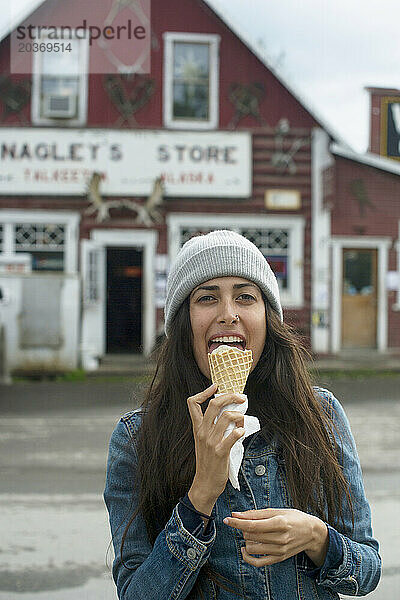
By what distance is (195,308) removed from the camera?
72.7 inches

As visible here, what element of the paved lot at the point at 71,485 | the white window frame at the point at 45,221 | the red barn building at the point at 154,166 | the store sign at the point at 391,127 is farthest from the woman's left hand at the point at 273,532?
the white window frame at the point at 45,221

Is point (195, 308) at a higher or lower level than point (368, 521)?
higher

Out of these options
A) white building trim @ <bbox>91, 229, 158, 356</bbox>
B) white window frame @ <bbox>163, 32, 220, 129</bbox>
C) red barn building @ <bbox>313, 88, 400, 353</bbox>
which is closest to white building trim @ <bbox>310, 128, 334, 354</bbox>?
red barn building @ <bbox>313, 88, 400, 353</bbox>

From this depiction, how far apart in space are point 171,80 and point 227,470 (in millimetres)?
14172

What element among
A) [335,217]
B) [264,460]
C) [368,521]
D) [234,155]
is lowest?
[368,521]

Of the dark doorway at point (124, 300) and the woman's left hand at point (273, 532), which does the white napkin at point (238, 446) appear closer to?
the woman's left hand at point (273, 532)

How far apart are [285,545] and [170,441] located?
386mm

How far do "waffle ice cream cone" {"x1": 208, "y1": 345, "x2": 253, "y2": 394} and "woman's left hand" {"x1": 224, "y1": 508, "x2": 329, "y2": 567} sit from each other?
29 centimetres

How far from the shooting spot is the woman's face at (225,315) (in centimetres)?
181

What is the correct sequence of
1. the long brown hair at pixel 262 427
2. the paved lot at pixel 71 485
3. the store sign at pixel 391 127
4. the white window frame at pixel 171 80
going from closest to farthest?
the long brown hair at pixel 262 427, the paved lot at pixel 71 485, the store sign at pixel 391 127, the white window frame at pixel 171 80

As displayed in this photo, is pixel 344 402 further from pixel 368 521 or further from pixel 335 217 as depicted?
pixel 368 521

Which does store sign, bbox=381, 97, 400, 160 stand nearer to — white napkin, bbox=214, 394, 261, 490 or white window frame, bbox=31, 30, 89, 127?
white window frame, bbox=31, 30, 89, 127

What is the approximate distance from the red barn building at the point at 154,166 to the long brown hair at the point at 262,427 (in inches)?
490

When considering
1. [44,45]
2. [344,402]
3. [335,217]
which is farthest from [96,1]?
[344,402]
